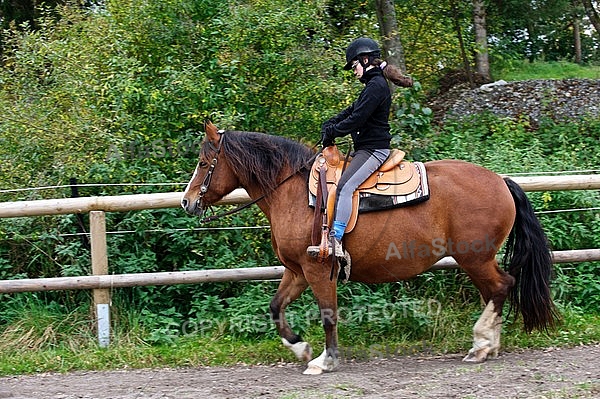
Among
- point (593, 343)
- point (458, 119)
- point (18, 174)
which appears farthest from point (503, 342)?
point (458, 119)

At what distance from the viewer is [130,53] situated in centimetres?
845

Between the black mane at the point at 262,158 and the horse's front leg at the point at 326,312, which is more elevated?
the black mane at the point at 262,158

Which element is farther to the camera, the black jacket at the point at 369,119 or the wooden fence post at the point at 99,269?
the wooden fence post at the point at 99,269

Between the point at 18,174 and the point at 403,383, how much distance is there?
4.70 metres

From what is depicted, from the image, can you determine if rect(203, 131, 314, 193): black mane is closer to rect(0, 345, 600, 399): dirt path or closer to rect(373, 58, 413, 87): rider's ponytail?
rect(373, 58, 413, 87): rider's ponytail

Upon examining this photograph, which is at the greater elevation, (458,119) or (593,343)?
(458,119)

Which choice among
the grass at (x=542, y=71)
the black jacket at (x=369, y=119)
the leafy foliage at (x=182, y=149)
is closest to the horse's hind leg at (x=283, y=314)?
the leafy foliage at (x=182, y=149)

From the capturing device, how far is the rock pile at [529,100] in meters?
11.9

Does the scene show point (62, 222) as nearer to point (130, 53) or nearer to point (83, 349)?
point (83, 349)

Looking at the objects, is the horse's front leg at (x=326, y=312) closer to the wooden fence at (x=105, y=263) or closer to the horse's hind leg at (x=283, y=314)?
the horse's hind leg at (x=283, y=314)

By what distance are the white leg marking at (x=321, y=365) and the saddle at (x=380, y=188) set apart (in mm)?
1064

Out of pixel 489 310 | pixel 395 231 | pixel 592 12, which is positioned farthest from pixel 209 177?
pixel 592 12

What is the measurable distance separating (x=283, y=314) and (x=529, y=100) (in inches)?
329

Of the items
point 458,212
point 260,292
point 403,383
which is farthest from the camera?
point 260,292
